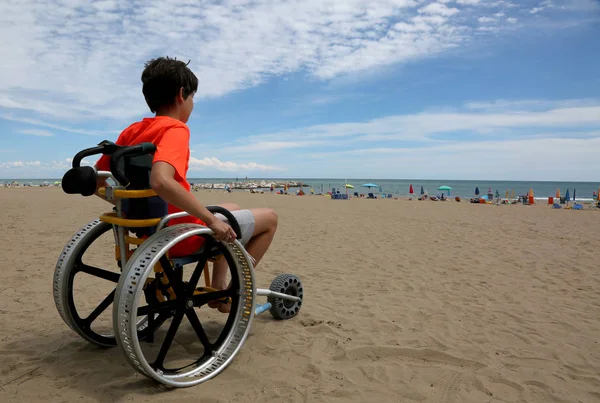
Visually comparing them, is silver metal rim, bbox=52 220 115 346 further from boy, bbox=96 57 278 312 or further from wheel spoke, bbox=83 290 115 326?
boy, bbox=96 57 278 312

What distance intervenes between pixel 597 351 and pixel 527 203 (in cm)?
2863

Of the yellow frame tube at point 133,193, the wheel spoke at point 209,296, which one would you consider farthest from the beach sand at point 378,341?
the yellow frame tube at point 133,193

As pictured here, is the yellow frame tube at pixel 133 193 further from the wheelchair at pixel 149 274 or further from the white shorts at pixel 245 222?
the white shorts at pixel 245 222

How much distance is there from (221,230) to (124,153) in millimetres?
638

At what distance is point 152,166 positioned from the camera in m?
2.08

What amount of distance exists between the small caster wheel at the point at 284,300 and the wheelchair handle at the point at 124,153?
67.2 inches

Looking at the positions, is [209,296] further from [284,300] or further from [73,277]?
[284,300]

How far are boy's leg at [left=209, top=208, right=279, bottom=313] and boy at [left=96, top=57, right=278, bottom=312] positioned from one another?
4 centimetres

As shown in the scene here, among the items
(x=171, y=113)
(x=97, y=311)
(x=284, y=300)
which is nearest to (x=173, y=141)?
(x=171, y=113)

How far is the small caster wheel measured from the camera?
136 inches

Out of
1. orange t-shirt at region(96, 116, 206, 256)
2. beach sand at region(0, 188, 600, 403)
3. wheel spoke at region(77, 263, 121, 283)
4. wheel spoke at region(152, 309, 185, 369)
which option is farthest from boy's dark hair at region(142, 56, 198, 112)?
beach sand at region(0, 188, 600, 403)

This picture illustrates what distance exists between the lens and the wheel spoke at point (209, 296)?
2463 mm

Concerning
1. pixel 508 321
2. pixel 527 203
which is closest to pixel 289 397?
pixel 508 321

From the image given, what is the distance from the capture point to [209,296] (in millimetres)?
2523
